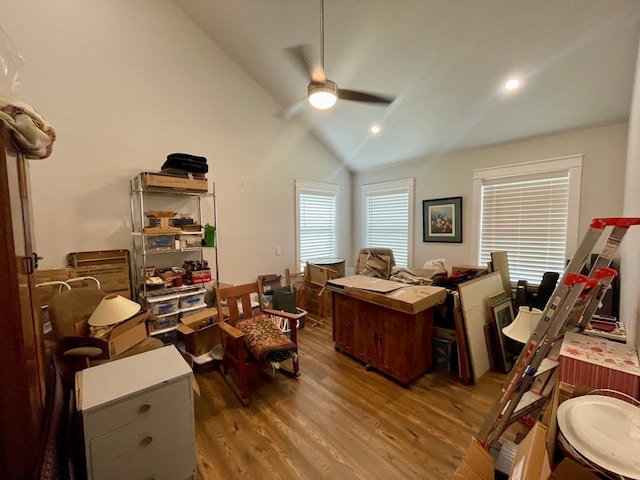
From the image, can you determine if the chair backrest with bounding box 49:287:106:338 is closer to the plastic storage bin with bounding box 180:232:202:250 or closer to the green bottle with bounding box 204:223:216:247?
the plastic storage bin with bounding box 180:232:202:250

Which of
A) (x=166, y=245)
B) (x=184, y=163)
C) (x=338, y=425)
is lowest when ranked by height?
(x=338, y=425)

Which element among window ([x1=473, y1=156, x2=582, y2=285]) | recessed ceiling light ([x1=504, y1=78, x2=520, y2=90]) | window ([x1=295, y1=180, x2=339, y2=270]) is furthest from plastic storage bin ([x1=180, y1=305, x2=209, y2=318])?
recessed ceiling light ([x1=504, y1=78, x2=520, y2=90])

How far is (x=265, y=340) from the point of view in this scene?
7.84 feet

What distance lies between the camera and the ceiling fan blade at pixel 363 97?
92.0 inches

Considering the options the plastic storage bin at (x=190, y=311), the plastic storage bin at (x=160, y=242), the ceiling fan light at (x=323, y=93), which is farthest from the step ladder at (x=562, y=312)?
the plastic storage bin at (x=160, y=242)

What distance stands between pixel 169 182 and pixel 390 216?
3526 millimetres

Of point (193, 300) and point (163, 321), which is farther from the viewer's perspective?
point (193, 300)

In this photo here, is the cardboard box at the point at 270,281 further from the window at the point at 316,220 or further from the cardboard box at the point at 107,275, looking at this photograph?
the cardboard box at the point at 107,275

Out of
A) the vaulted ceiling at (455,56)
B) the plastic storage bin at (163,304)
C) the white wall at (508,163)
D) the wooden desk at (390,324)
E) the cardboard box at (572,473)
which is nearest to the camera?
the cardboard box at (572,473)

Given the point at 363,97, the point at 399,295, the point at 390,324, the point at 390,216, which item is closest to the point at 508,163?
the point at 390,216

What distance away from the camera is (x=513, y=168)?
11.2 ft

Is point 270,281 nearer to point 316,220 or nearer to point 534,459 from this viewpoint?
point 316,220

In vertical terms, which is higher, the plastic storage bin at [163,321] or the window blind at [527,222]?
the window blind at [527,222]

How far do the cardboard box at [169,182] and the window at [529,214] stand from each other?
11.8ft
